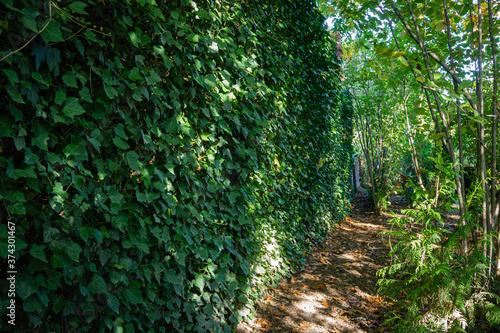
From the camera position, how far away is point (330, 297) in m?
3.50

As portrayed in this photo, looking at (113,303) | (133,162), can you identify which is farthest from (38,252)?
(133,162)

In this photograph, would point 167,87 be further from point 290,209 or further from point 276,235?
point 290,209

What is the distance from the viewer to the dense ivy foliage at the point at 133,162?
1.25m

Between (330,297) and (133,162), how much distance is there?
2.75m

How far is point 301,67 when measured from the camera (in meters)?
4.49

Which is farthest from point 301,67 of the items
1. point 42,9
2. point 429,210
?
point 42,9

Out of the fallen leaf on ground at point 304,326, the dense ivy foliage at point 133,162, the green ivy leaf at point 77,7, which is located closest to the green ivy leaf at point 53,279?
the dense ivy foliage at point 133,162

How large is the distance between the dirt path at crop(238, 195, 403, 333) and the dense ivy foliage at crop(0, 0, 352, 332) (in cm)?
38

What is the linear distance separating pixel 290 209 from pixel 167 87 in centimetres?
261

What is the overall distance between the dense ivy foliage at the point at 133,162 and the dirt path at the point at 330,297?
14.9 inches

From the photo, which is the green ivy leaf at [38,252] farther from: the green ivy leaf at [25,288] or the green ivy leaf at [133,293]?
the green ivy leaf at [133,293]

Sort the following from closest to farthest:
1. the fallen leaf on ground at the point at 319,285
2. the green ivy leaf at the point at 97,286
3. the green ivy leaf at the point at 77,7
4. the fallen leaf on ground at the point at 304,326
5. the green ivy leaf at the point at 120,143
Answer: the green ivy leaf at the point at 77,7 → the green ivy leaf at the point at 97,286 → the green ivy leaf at the point at 120,143 → the fallen leaf on ground at the point at 304,326 → the fallen leaf on ground at the point at 319,285

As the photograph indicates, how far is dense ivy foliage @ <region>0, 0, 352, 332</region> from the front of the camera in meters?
1.25

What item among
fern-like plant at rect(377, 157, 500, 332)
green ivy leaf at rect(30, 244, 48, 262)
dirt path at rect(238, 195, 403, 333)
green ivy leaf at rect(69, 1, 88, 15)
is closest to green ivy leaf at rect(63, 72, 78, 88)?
green ivy leaf at rect(69, 1, 88, 15)
